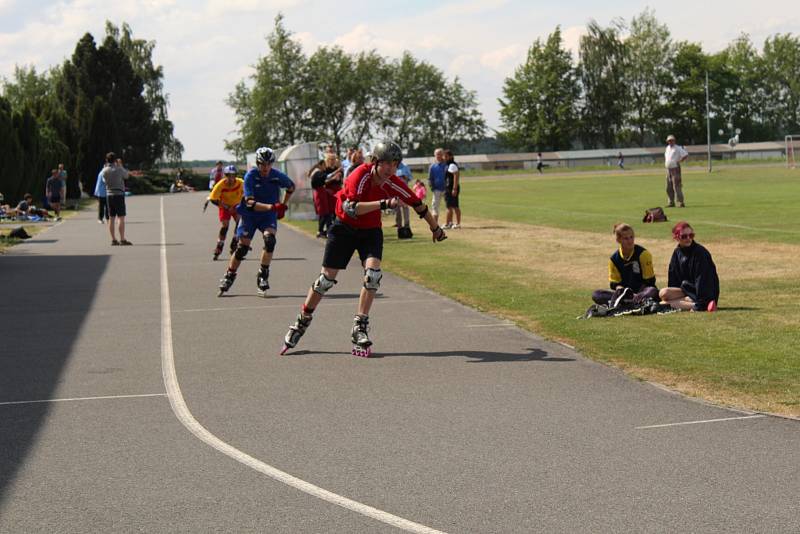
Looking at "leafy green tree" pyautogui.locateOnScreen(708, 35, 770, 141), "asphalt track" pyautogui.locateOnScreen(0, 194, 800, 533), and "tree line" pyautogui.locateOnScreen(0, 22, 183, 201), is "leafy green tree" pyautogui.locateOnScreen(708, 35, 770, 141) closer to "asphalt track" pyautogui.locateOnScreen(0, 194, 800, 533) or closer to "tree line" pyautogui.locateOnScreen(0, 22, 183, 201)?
"tree line" pyautogui.locateOnScreen(0, 22, 183, 201)

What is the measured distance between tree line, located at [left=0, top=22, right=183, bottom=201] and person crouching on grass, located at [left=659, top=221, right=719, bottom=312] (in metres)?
39.9

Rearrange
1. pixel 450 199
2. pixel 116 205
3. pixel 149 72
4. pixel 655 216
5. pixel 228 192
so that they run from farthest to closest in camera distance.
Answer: pixel 149 72, pixel 450 199, pixel 655 216, pixel 116 205, pixel 228 192

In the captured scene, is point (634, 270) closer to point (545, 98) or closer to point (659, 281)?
point (659, 281)

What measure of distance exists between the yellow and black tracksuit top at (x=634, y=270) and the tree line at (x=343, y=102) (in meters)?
110

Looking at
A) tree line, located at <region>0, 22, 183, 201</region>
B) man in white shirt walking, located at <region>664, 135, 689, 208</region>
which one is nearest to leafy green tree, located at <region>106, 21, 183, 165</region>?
tree line, located at <region>0, 22, 183, 201</region>

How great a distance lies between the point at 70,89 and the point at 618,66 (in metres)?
57.5

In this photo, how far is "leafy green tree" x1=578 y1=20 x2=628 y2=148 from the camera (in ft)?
433

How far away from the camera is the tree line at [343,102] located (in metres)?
128

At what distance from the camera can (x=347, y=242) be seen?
1148cm

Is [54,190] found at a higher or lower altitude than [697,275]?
higher

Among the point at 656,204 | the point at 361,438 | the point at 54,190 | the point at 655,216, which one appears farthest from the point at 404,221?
the point at 54,190

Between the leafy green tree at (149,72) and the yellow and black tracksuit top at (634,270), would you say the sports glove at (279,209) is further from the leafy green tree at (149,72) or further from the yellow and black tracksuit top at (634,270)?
the leafy green tree at (149,72)

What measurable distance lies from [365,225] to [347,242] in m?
0.25

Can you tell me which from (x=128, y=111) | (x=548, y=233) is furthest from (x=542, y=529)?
(x=128, y=111)
